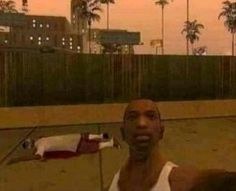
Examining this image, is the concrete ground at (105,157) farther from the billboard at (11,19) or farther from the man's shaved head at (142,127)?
the man's shaved head at (142,127)

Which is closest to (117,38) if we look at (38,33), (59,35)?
(38,33)

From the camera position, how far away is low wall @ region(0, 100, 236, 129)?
21781mm

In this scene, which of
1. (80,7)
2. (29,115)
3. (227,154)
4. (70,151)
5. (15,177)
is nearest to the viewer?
(70,151)

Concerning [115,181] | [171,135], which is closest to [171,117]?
[171,135]

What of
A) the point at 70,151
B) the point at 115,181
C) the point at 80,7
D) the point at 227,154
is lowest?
the point at 227,154

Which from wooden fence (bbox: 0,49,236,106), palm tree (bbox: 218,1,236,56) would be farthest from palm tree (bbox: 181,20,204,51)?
wooden fence (bbox: 0,49,236,106)

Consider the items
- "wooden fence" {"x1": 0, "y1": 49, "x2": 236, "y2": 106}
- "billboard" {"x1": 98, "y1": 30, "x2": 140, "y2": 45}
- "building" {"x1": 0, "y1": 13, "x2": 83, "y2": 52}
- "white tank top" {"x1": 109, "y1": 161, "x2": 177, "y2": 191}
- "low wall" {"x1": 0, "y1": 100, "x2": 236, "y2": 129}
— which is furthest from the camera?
"billboard" {"x1": 98, "y1": 30, "x2": 140, "y2": 45}

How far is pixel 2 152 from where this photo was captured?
18.4 meters

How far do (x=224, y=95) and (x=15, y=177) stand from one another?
40.6ft

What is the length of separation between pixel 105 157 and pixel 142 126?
15943mm

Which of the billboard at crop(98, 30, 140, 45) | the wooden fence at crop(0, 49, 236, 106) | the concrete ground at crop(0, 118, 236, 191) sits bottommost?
the concrete ground at crop(0, 118, 236, 191)

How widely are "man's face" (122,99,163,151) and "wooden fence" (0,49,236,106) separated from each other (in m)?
20.6

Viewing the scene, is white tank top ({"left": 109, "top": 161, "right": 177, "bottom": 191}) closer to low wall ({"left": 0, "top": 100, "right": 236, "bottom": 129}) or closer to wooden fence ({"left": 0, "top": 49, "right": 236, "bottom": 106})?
low wall ({"left": 0, "top": 100, "right": 236, "bottom": 129})

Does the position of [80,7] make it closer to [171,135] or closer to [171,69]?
[171,69]
